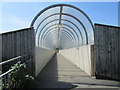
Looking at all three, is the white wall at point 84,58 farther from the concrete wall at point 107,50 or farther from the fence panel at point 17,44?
the fence panel at point 17,44

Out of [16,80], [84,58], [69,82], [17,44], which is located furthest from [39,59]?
[16,80]

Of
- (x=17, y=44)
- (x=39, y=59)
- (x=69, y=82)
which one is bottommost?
(x=69, y=82)

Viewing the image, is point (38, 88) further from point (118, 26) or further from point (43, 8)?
point (43, 8)

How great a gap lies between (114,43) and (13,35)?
4.45m

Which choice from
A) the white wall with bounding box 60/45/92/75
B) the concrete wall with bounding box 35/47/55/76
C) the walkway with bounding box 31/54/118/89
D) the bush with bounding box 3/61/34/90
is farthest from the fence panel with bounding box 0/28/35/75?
the white wall with bounding box 60/45/92/75

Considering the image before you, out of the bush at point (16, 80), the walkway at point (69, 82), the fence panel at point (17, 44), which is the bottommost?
the walkway at point (69, 82)

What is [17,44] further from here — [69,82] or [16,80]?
[69,82]

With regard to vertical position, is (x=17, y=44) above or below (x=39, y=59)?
above

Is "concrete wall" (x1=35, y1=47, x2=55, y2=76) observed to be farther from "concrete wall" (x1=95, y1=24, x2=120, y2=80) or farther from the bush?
"concrete wall" (x1=95, y1=24, x2=120, y2=80)

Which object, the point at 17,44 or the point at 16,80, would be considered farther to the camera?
the point at 17,44

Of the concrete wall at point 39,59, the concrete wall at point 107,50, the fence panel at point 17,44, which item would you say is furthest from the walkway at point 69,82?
the fence panel at point 17,44

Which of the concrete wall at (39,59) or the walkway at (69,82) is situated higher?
the concrete wall at (39,59)

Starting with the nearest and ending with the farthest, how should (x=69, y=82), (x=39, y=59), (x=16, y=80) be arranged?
(x=16, y=80) < (x=69, y=82) < (x=39, y=59)

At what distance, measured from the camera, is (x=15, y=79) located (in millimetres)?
4156
